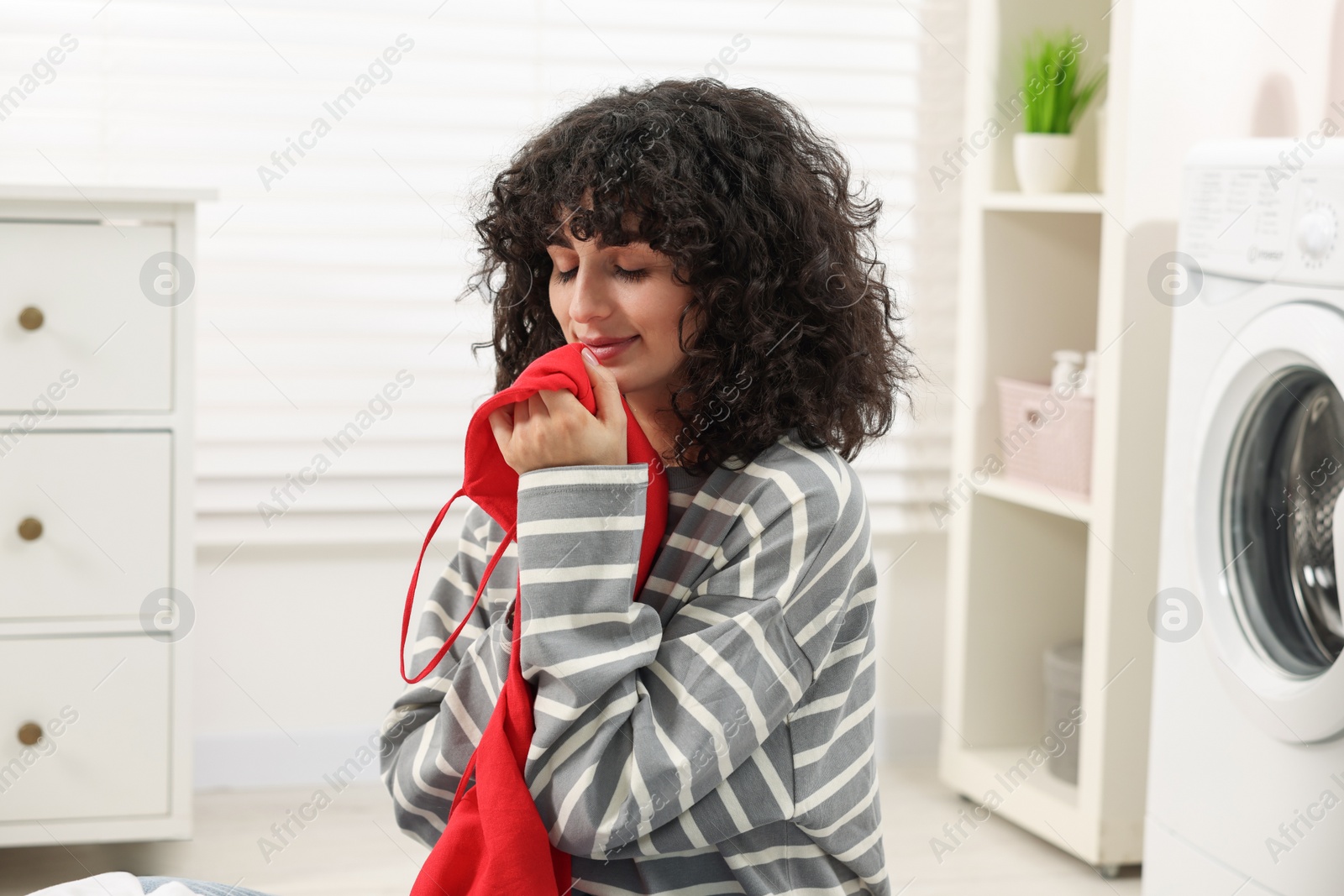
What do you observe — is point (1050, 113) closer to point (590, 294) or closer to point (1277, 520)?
point (1277, 520)

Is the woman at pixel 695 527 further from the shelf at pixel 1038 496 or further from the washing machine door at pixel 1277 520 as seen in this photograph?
the shelf at pixel 1038 496

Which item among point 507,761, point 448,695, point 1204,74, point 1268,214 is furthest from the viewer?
point 1204,74

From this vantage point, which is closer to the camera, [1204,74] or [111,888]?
[111,888]

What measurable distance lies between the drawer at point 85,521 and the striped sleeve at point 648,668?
1.09 m

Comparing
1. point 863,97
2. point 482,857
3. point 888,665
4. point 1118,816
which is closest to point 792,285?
point 482,857

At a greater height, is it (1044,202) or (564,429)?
(1044,202)

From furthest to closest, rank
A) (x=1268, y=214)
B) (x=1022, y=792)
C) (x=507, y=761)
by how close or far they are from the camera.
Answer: (x=1022, y=792), (x=1268, y=214), (x=507, y=761)

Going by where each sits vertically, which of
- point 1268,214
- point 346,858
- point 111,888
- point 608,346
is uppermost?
point 1268,214

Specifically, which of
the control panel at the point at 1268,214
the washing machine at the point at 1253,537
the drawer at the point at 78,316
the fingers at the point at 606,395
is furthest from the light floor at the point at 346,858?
the fingers at the point at 606,395

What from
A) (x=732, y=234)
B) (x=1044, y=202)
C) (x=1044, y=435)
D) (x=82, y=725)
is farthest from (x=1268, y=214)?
(x=82, y=725)

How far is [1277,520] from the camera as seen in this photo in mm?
1558

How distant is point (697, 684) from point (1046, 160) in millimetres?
1506

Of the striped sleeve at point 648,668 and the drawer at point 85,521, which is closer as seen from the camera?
the striped sleeve at point 648,668

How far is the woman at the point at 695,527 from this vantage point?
781 mm
